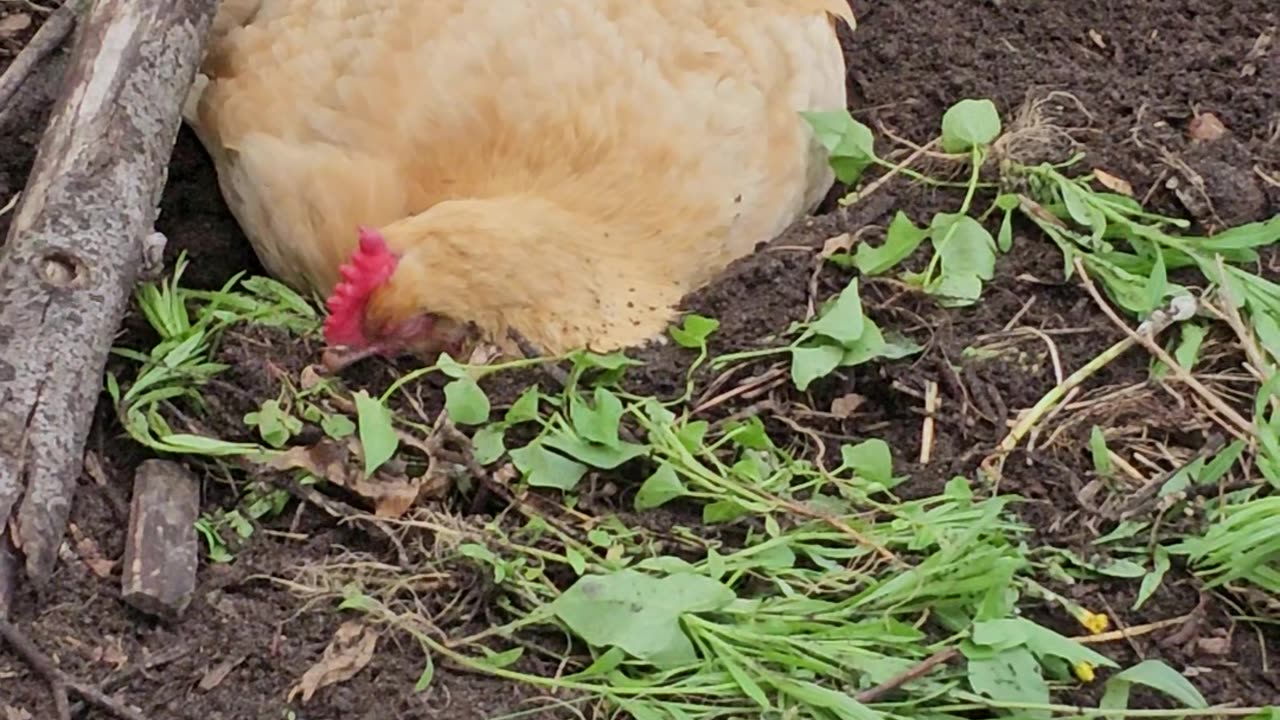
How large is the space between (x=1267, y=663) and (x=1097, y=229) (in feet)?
2.41

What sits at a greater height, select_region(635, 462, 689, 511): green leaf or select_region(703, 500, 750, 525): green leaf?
select_region(635, 462, 689, 511): green leaf

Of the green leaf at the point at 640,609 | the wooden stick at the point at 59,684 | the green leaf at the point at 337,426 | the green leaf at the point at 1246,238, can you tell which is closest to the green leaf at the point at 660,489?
the green leaf at the point at 640,609

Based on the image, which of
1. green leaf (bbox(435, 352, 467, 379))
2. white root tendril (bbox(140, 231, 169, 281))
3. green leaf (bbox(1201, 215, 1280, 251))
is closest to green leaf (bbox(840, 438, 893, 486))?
green leaf (bbox(435, 352, 467, 379))

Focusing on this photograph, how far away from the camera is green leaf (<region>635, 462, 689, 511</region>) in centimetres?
201

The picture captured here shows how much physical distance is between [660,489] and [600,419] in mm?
126

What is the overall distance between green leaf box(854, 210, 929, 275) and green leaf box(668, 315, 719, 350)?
0.78ft

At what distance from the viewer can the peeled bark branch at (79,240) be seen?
6.11 ft

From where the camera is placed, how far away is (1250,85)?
2662mm

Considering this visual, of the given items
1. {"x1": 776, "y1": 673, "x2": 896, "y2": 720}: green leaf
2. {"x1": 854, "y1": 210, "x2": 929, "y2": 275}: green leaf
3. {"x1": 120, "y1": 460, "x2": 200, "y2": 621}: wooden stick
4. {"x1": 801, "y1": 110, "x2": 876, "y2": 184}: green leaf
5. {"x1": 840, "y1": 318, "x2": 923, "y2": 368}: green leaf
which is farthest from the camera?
{"x1": 801, "y1": 110, "x2": 876, "y2": 184}: green leaf

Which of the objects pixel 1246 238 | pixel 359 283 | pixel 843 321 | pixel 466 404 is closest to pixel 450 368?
pixel 466 404

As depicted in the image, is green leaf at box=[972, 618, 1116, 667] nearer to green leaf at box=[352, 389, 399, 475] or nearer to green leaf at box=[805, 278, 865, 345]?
green leaf at box=[805, 278, 865, 345]

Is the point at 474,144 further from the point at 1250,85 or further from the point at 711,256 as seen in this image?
the point at 1250,85

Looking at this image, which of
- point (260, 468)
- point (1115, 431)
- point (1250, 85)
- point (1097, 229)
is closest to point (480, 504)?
point (260, 468)

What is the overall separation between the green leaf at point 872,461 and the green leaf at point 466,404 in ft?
1.55
